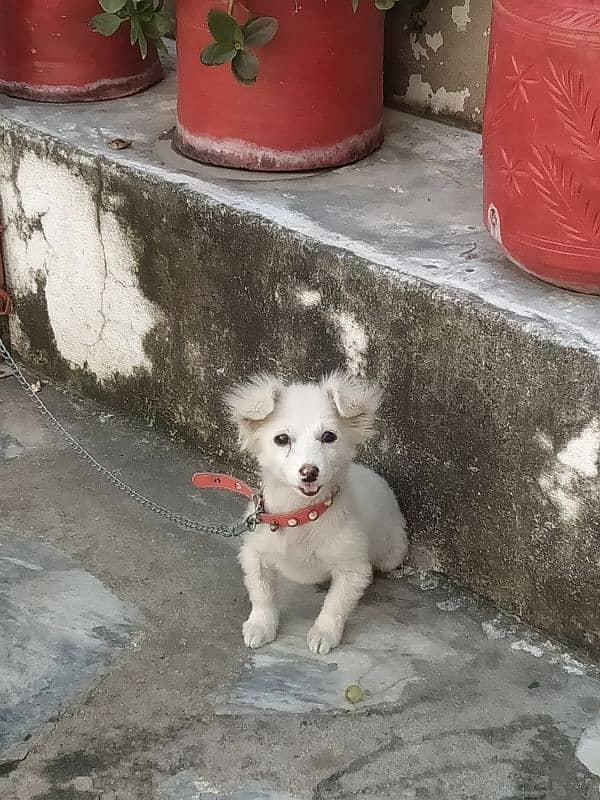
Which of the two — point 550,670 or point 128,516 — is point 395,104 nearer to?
point 128,516

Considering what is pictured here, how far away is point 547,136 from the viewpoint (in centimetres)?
203

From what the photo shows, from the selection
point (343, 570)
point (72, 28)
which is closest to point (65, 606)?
point (343, 570)

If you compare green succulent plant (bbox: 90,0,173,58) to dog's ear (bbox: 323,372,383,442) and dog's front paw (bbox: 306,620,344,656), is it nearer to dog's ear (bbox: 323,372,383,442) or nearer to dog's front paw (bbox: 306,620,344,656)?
dog's ear (bbox: 323,372,383,442)

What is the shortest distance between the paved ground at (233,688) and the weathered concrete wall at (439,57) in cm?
125

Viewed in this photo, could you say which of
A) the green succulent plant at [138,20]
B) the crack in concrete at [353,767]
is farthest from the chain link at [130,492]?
the green succulent plant at [138,20]

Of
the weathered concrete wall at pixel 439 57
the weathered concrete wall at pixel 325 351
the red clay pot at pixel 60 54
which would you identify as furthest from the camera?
the red clay pot at pixel 60 54

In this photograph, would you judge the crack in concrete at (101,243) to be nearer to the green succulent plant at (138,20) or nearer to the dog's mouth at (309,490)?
the green succulent plant at (138,20)

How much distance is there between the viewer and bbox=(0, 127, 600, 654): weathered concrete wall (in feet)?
7.06

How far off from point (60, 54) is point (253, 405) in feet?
5.02

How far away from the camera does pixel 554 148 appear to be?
2031 mm

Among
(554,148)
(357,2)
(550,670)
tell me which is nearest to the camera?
(554,148)

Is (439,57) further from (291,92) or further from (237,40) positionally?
(237,40)

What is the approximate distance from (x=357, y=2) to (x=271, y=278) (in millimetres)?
629

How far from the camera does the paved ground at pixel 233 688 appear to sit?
76.8 inches
